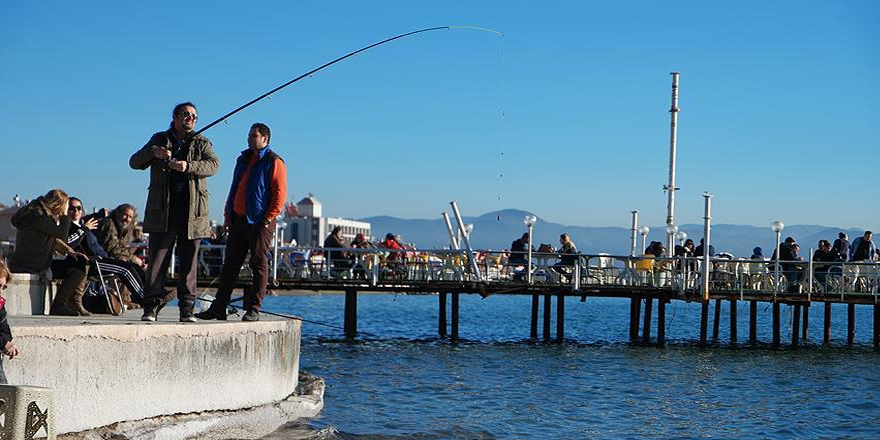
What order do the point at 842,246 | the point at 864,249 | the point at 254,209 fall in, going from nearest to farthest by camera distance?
the point at 254,209, the point at 864,249, the point at 842,246

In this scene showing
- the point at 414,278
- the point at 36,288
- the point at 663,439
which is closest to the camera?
the point at 36,288

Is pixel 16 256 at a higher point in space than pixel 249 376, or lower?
higher

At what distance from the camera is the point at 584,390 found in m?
20.1

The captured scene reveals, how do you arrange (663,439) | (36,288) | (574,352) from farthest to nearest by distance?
(574,352) < (663,439) < (36,288)

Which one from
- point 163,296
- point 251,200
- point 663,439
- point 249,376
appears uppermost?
point 251,200

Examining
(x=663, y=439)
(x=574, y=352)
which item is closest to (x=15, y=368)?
(x=663, y=439)

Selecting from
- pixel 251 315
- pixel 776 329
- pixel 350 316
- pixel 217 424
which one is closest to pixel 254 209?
pixel 251 315

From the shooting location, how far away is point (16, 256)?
12445 millimetres

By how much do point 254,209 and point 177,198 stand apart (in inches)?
29.7

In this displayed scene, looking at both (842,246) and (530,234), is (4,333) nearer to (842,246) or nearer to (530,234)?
(530,234)

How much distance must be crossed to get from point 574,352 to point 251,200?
18536mm

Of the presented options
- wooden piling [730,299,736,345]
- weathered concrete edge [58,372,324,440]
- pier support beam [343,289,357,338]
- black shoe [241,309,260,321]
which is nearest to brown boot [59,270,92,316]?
black shoe [241,309,260,321]

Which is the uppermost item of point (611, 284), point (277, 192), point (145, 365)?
point (277, 192)

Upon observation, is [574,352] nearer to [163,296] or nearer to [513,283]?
[513,283]
